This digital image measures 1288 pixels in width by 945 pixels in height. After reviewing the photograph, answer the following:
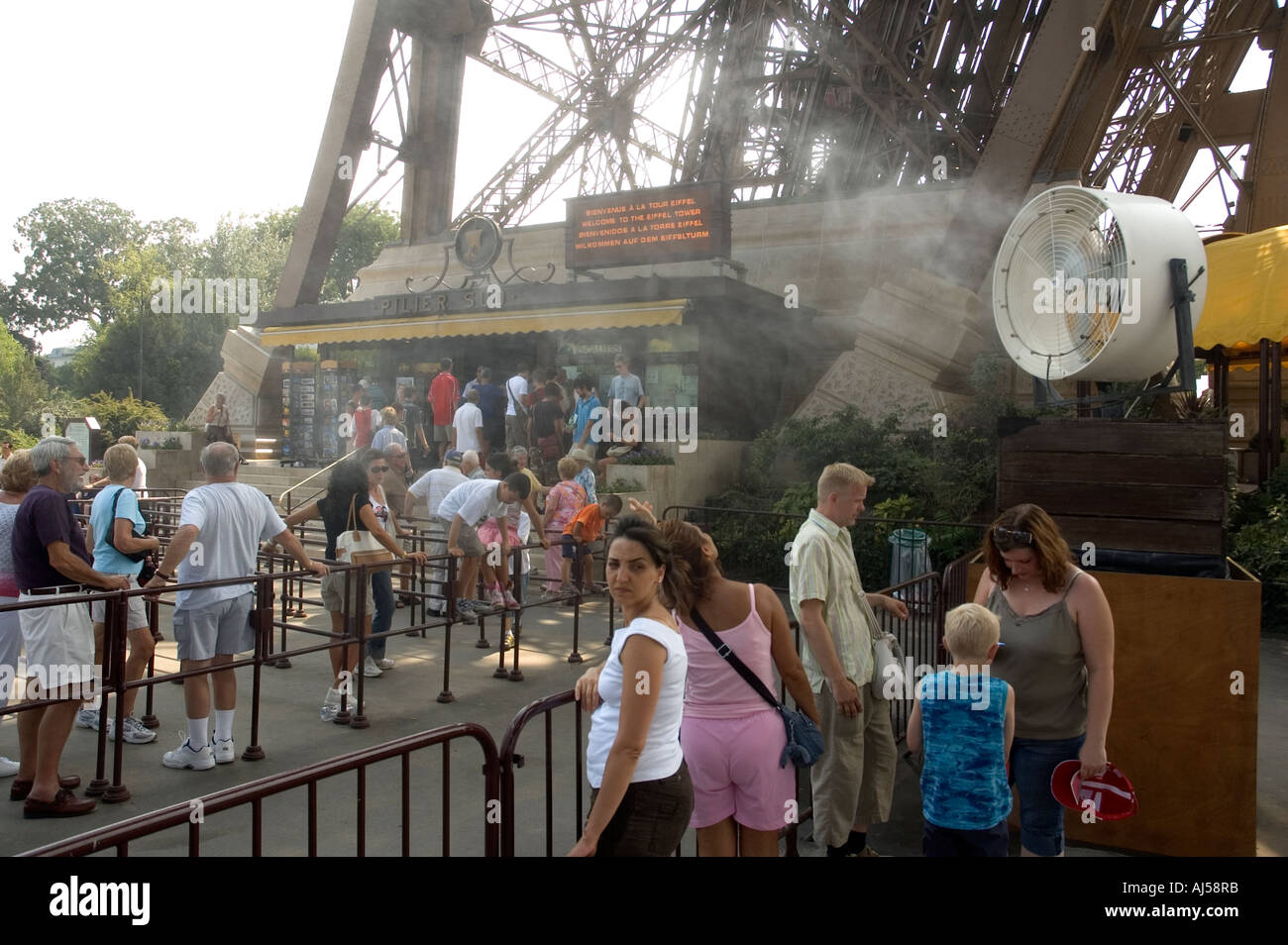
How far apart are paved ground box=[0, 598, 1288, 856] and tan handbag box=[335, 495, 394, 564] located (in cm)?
111

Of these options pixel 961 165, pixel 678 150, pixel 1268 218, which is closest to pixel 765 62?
pixel 678 150

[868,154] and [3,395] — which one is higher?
[868,154]

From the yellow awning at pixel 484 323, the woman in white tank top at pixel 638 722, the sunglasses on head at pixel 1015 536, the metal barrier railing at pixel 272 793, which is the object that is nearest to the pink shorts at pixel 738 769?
the woman in white tank top at pixel 638 722

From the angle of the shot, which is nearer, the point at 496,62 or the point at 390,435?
the point at 390,435

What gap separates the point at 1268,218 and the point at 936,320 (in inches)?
379

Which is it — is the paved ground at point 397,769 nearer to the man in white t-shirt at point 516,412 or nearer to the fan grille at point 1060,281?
the fan grille at point 1060,281

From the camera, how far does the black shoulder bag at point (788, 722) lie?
3.42 meters

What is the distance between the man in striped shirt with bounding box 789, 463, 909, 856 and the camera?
4.21 metres

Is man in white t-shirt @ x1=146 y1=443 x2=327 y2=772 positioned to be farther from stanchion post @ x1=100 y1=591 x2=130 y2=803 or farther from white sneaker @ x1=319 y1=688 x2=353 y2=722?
white sneaker @ x1=319 y1=688 x2=353 y2=722

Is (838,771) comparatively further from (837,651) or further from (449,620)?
(449,620)

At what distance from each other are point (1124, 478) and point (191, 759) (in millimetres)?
5537

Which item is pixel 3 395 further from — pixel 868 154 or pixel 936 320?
pixel 936 320

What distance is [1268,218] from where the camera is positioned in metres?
19.8
